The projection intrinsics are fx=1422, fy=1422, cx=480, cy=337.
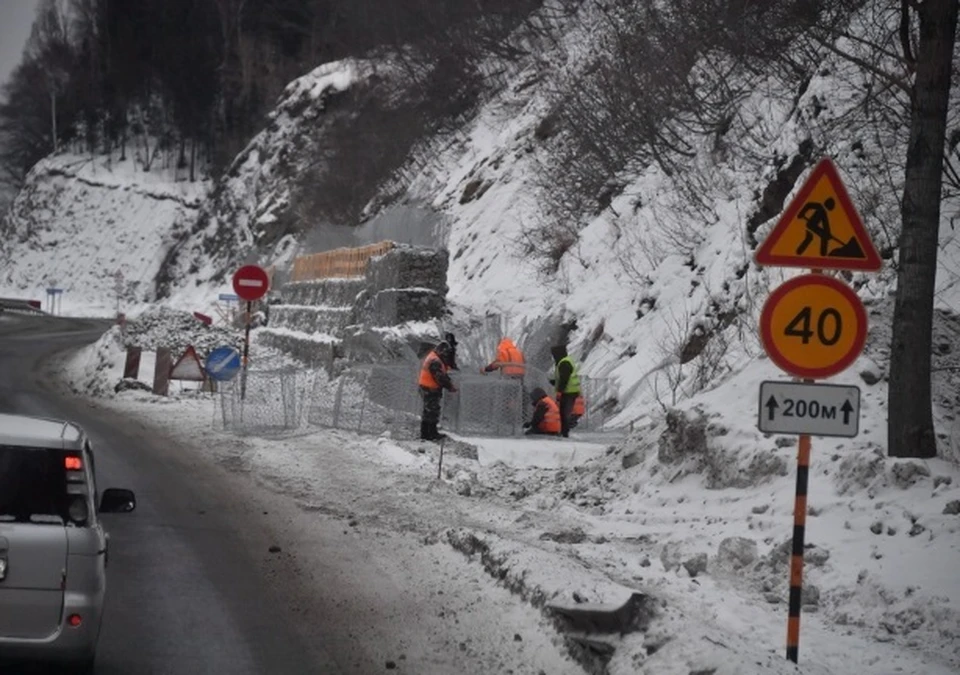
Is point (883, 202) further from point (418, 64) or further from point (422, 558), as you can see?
point (418, 64)

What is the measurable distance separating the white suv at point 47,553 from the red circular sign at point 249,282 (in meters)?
19.2

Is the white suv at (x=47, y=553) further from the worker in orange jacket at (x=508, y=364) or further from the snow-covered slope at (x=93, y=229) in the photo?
the snow-covered slope at (x=93, y=229)

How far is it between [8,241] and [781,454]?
286ft

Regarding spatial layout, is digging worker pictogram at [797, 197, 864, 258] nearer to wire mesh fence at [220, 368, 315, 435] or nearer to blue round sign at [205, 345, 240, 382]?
wire mesh fence at [220, 368, 315, 435]

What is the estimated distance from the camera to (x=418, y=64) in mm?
54156

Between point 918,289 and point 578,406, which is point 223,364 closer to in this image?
point 578,406

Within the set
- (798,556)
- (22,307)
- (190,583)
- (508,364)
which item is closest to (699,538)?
(798,556)

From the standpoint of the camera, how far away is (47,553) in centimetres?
684

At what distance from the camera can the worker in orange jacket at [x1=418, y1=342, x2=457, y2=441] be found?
2081 cm

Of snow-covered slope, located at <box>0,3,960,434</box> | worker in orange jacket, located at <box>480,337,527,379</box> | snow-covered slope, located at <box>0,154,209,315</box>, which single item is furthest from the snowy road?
snow-covered slope, located at <box>0,154,209,315</box>

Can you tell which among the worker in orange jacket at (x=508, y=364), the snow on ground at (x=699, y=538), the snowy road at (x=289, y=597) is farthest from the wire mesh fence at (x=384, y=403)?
the snowy road at (x=289, y=597)

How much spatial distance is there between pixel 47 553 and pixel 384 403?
52.2 ft

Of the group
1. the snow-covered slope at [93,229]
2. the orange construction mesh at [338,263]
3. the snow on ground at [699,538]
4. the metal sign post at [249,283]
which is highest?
the snow-covered slope at [93,229]

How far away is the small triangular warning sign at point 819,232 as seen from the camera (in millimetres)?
7832
